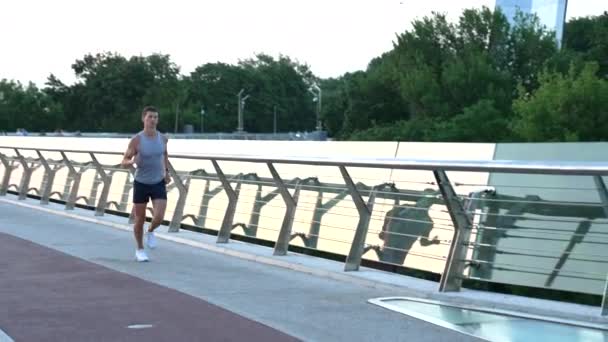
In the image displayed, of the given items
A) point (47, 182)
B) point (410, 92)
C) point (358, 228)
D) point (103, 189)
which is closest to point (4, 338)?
point (358, 228)

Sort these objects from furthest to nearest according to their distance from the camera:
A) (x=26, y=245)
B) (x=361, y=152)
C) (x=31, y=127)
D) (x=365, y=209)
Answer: (x=31, y=127) < (x=361, y=152) < (x=26, y=245) < (x=365, y=209)

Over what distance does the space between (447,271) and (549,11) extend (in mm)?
52127

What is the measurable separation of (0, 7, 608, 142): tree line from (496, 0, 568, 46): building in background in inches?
28.0

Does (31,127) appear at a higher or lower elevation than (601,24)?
lower

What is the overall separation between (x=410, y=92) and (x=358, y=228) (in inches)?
1878

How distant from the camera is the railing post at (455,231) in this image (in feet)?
28.3

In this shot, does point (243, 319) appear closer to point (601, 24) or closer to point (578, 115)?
point (578, 115)

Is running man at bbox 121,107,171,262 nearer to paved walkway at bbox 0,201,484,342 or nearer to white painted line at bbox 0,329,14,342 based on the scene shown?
paved walkway at bbox 0,201,484,342

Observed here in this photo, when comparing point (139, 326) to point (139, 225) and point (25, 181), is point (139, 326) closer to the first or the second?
point (139, 225)

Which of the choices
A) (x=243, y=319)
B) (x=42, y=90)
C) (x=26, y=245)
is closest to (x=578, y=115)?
(x=26, y=245)

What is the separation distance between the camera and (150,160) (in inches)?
462

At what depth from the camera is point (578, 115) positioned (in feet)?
134

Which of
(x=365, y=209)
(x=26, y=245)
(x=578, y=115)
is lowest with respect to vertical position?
(x=26, y=245)

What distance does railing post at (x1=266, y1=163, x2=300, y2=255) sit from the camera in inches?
446
